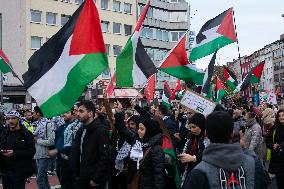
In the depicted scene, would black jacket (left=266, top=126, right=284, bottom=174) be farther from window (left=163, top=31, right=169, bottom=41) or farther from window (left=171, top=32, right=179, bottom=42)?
window (left=171, top=32, right=179, bottom=42)

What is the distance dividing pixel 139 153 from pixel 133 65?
8.46ft

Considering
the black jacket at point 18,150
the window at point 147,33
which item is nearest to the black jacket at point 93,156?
the black jacket at point 18,150

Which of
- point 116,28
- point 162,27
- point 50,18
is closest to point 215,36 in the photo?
point 50,18

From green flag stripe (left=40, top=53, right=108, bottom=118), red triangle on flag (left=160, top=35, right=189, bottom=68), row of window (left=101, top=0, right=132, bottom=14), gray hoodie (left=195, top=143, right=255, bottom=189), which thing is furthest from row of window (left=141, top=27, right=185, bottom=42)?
gray hoodie (left=195, top=143, right=255, bottom=189)

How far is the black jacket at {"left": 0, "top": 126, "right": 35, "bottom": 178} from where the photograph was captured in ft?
27.4

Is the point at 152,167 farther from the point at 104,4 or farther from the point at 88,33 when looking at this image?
the point at 104,4

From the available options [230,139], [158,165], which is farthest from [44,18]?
[230,139]

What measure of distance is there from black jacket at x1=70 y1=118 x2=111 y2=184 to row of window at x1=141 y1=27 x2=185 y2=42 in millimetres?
54071

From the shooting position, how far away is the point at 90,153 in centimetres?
697

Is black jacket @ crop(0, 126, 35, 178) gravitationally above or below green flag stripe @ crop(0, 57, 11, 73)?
below

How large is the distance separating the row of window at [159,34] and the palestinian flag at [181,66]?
49520 mm

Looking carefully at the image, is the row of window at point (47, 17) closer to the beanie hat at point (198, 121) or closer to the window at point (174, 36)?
the window at point (174, 36)

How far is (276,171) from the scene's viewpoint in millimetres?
8102

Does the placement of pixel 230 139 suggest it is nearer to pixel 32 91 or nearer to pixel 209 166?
pixel 209 166
